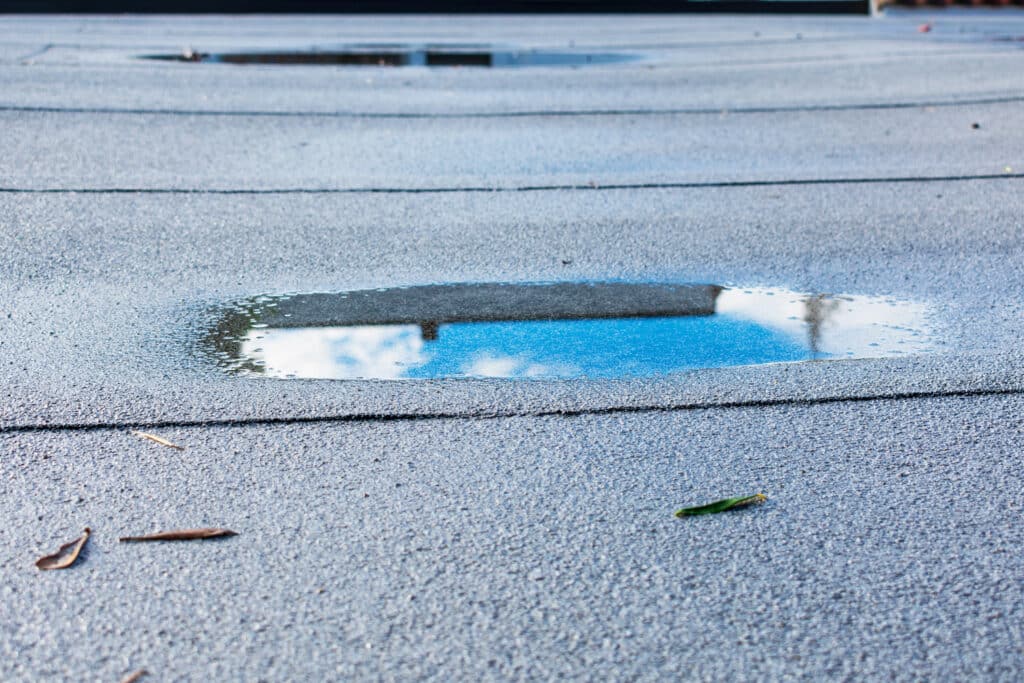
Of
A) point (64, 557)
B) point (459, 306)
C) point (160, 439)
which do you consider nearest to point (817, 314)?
point (459, 306)

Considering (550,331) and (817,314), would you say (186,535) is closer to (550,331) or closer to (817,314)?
(550,331)

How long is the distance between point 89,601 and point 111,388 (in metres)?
1.38

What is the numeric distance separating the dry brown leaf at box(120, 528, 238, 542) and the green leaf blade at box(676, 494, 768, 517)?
1.16m

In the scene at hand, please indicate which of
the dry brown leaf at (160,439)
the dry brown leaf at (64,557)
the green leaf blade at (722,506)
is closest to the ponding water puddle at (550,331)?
the dry brown leaf at (160,439)

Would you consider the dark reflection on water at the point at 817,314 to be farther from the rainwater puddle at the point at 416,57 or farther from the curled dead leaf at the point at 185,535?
the rainwater puddle at the point at 416,57

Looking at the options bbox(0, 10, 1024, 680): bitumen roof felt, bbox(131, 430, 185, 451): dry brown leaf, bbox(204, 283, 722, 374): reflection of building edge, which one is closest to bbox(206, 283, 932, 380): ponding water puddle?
bbox(204, 283, 722, 374): reflection of building edge

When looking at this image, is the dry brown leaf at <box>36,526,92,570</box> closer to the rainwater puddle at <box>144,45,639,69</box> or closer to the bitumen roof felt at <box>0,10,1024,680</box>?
the bitumen roof felt at <box>0,10,1024,680</box>

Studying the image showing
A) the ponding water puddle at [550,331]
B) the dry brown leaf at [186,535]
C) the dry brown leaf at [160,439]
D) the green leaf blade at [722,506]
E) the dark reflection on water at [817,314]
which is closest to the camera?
the dry brown leaf at [186,535]

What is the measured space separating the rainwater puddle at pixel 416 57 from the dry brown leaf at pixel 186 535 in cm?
1054

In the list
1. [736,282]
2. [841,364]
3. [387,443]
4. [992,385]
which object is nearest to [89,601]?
[387,443]

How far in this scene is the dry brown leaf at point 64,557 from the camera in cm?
291

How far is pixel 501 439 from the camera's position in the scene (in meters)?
3.66

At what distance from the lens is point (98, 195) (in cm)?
671

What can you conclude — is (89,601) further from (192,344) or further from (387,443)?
(192,344)
